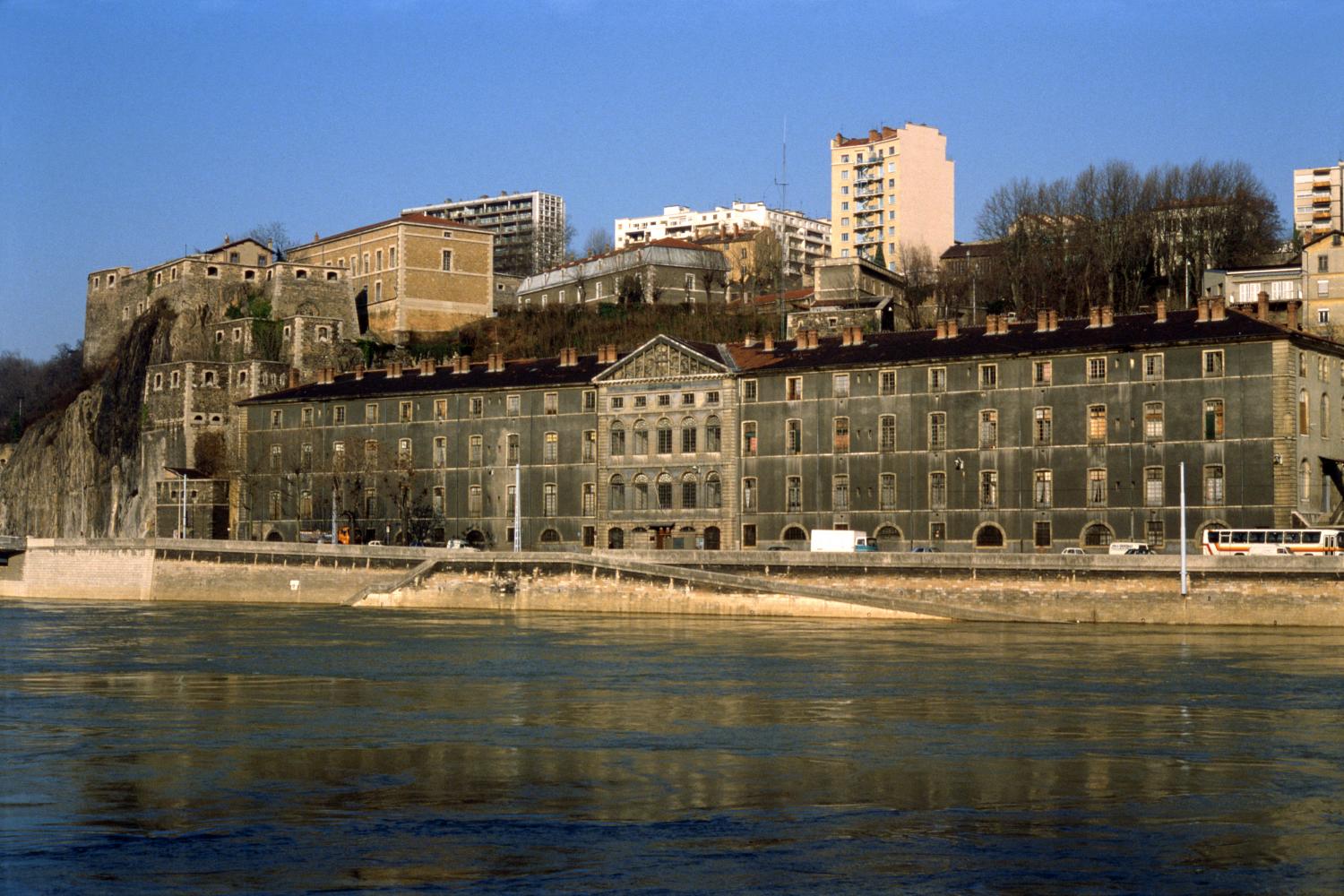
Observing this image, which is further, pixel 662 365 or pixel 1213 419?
pixel 662 365

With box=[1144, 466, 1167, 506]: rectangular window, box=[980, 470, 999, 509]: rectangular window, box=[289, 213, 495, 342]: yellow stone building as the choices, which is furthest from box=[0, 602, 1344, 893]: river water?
box=[289, 213, 495, 342]: yellow stone building

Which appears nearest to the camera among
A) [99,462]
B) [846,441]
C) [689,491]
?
[846,441]

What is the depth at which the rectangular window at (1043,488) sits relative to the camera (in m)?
66.6

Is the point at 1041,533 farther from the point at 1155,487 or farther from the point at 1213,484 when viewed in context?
the point at 1213,484

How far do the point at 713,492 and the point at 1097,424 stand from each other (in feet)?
56.8

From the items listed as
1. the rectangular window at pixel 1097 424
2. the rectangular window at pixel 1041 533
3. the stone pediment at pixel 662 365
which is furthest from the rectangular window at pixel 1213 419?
the stone pediment at pixel 662 365

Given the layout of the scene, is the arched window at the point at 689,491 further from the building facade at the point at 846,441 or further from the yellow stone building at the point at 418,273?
the yellow stone building at the point at 418,273

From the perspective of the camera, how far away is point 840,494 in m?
71.6

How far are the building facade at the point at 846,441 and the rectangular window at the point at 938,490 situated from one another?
79 millimetres

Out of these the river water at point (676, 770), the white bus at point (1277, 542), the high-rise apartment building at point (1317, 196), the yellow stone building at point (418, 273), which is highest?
the high-rise apartment building at point (1317, 196)

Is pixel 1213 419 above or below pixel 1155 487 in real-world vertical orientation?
above

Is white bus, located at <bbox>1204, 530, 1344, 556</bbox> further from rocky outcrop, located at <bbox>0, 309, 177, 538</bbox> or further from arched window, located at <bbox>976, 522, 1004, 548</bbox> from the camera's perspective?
rocky outcrop, located at <bbox>0, 309, 177, 538</bbox>

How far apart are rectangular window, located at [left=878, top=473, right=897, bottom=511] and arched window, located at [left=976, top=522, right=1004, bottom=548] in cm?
385

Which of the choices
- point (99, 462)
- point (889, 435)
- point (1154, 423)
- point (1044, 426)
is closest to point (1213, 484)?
point (1154, 423)
